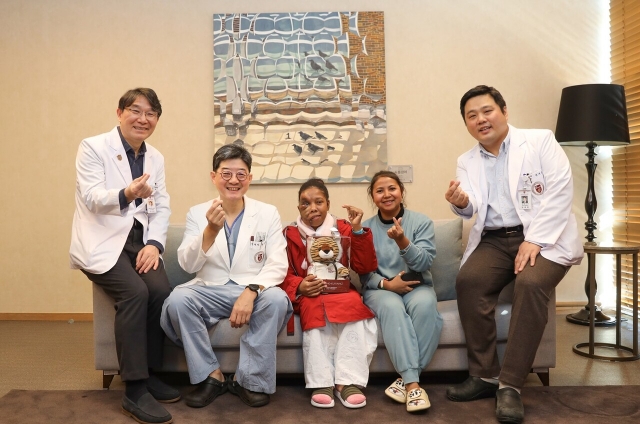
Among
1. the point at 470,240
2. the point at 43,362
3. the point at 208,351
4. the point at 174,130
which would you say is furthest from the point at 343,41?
the point at 43,362

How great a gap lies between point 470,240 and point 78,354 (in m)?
2.38

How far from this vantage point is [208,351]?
233 centimetres

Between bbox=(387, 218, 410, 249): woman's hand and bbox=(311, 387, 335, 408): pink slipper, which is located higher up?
bbox=(387, 218, 410, 249): woman's hand

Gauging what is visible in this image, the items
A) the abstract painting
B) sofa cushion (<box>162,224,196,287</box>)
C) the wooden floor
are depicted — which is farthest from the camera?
the abstract painting

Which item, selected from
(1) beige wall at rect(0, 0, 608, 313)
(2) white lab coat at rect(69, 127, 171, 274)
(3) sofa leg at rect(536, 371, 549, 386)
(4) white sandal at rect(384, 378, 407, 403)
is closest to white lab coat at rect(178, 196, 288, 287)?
(2) white lab coat at rect(69, 127, 171, 274)

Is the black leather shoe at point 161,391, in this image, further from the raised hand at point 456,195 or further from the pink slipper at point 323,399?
the raised hand at point 456,195

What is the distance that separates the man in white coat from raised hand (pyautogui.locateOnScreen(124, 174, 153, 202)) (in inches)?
53.0

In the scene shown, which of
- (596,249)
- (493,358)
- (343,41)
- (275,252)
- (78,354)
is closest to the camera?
(493,358)

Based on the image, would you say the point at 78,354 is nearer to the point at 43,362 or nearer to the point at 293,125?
the point at 43,362

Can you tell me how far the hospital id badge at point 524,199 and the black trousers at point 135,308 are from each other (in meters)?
1.69

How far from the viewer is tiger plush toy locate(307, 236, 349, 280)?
250 cm

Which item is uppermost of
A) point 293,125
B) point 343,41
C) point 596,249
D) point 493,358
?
point 343,41

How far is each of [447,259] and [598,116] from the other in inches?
66.8

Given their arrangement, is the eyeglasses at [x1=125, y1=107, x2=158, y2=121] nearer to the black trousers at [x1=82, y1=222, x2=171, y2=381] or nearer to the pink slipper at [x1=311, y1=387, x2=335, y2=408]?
the black trousers at [x1=82, y1=222, x2=171, y2=381]
